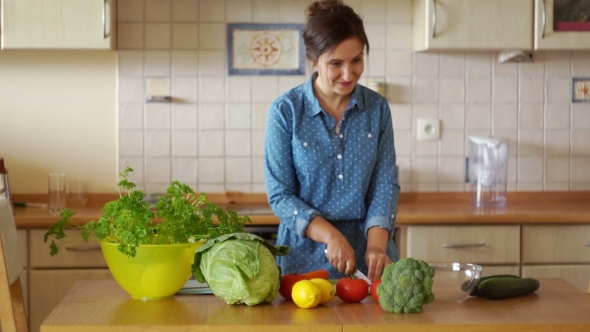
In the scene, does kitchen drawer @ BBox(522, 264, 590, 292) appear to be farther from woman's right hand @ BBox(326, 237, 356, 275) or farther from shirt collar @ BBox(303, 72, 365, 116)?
woman's right hand @ BBox(326, 237, 356, 275)

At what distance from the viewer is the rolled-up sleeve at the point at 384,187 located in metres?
2.33

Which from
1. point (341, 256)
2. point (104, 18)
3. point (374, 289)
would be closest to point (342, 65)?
point (341, 256)

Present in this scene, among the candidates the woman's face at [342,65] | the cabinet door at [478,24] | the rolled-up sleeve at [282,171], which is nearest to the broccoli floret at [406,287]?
the rolled-up sleeve at [282,171]

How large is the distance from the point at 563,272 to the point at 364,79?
1.18 metres

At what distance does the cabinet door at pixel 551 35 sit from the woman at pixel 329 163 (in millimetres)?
1273

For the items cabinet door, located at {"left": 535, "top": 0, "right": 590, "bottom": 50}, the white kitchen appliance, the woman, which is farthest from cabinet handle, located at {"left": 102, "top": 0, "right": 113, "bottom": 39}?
Answer: cabinet door, located at {"left": 535, "top": 0, "right": 590, "bottom": 50}

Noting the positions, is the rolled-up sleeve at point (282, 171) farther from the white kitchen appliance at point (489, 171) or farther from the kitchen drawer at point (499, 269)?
the white kitchen appliance at point (489, 171)

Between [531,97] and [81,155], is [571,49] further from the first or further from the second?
[81,155]

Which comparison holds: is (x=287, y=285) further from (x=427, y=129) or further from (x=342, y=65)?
(x=427, y=129)

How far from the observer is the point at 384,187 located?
2.39 meters

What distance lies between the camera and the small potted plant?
1876mm

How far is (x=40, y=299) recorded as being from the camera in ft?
10.5

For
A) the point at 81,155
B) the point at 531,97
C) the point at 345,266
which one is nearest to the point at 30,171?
the point at 81,155

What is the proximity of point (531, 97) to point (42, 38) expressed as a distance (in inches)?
84.6
